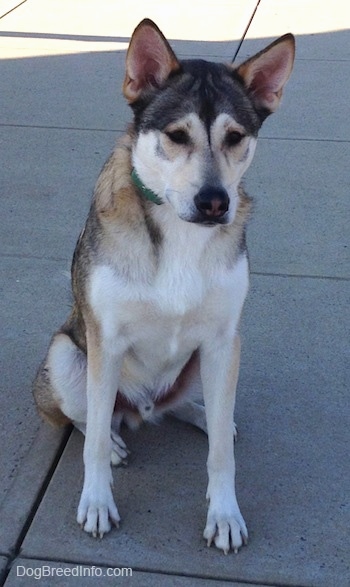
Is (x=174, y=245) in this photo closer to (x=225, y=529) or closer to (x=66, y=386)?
(x=66, y=386)

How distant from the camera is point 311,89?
8.12m

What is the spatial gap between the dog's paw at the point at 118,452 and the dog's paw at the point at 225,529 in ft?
1.63

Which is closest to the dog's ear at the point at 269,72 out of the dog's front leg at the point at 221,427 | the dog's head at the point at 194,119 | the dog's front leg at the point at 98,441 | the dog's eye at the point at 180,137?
the dog's head at the point at 194,119

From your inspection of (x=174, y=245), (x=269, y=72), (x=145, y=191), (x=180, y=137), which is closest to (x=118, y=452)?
(x=174, y=245)

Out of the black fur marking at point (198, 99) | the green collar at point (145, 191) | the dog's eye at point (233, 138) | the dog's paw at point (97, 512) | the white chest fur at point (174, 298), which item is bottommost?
the dog's paw at point (97, 512)

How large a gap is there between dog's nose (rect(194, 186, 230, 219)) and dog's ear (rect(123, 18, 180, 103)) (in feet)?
1.62

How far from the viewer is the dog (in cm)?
313

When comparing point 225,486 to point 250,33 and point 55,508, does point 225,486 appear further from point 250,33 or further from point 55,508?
point 250,33

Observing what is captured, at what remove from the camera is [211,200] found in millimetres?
3021

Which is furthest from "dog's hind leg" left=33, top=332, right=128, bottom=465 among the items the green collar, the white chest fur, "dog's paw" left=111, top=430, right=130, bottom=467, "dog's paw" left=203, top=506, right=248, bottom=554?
the green collar

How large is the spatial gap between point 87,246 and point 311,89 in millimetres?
5176

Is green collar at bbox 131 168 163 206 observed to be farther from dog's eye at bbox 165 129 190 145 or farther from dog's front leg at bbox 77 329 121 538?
dog's front leg at bbox 77 329 121 538

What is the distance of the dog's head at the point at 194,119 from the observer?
3.07m

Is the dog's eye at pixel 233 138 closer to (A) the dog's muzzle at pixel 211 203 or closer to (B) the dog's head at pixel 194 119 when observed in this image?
(B) the dog's head at pixel 194 119
